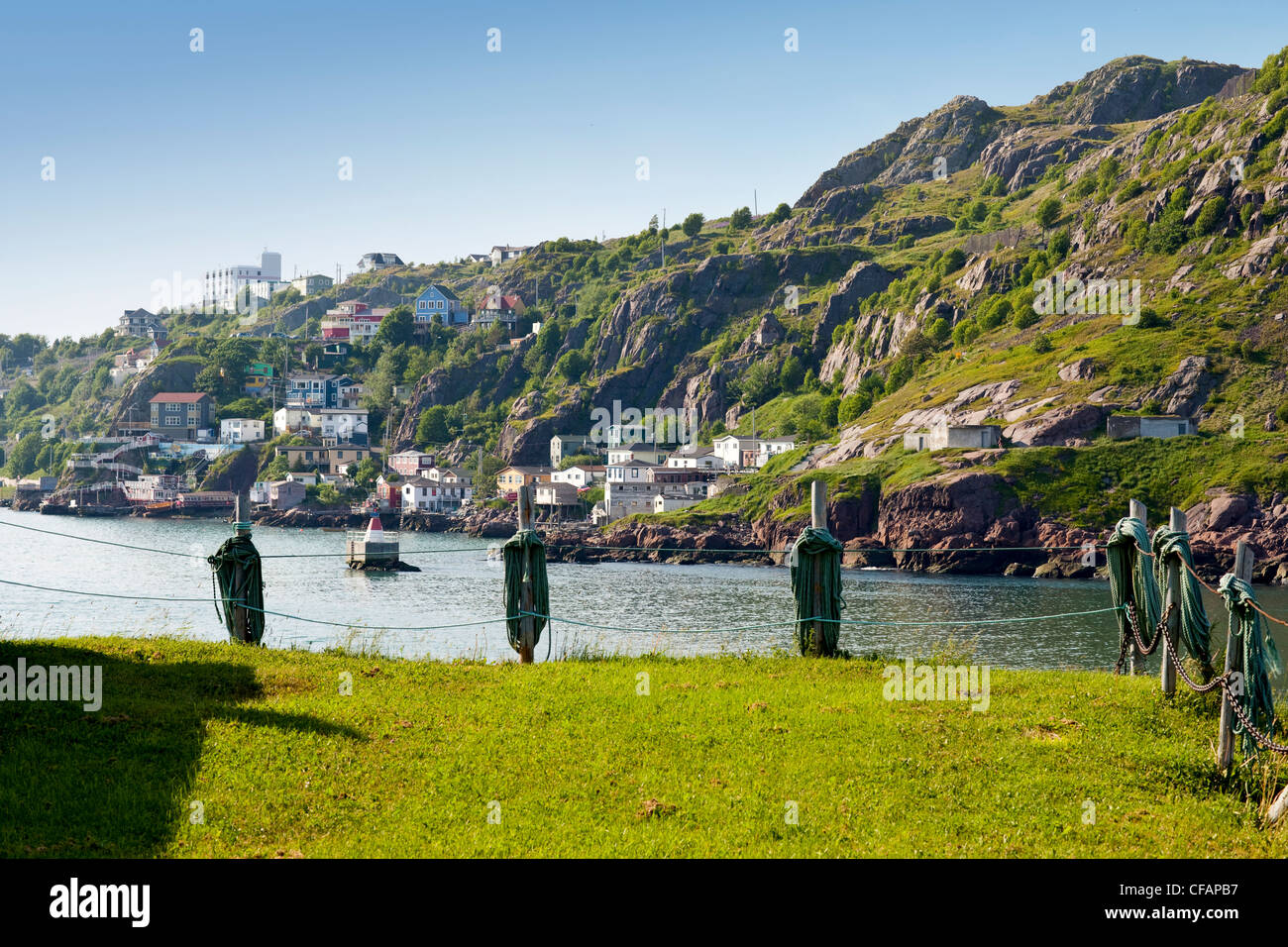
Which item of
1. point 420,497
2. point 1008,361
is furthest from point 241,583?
point 420,497

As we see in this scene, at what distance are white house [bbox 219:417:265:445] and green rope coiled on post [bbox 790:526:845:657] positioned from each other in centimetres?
17583

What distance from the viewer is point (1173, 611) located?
12469 millimetres

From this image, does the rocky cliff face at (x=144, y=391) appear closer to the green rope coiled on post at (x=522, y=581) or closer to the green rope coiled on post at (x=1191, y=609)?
the green rope coiled on post at (x=522, y=581)

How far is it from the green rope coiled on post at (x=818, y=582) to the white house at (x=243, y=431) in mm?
175829

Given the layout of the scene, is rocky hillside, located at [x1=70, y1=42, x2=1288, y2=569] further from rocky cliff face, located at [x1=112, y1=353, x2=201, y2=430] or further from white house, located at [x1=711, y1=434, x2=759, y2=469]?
white house, located at [x1=711, y1=434, x2=759, y2=469]

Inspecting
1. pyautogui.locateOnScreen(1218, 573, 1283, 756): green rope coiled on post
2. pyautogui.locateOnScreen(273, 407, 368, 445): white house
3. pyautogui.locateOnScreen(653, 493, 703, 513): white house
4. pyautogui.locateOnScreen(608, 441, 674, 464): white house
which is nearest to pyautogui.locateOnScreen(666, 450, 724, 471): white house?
pyautogui.locateOnScreen(608, 441, 674, 464): white house

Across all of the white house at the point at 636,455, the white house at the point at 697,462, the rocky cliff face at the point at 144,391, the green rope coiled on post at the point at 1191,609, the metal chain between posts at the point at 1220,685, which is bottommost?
the metal chain between posts at the point at 1220,685

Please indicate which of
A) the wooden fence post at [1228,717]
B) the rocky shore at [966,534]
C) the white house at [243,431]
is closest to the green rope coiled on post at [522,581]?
the wooden fence post at [1228,717]

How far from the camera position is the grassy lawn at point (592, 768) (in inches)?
318

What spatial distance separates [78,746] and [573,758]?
176 inches

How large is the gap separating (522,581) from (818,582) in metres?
4.16
